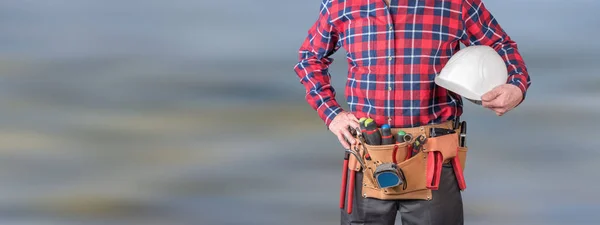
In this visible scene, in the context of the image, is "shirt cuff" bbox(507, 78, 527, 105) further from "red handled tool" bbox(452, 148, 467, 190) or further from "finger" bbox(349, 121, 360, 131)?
"finger" bbox(349, 121, 360, 131)

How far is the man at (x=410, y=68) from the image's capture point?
2020mm

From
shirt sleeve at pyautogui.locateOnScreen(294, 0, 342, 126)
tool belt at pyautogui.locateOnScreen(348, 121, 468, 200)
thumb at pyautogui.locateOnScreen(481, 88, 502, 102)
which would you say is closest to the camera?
thumb at pyautogui.locateOnScreen(481, 88, 502, 102)

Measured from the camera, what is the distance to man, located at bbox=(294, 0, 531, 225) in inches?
79.5

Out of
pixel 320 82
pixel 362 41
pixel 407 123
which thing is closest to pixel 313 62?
pixel 320 82

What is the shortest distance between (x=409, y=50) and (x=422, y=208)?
1.41ft

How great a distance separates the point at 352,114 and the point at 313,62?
8.9 inches

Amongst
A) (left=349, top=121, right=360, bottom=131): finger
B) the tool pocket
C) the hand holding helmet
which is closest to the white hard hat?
the hand holding helmet

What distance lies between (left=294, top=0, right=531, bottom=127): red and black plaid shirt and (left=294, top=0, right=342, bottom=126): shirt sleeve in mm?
58

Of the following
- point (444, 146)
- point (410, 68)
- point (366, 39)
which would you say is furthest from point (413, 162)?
point (366, 39)

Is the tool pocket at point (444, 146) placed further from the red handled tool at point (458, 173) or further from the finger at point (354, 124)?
the finger at point (354, 124)

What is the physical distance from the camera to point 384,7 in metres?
2.03

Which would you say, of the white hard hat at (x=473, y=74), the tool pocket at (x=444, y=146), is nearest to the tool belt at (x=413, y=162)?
the tool pocket at (x=444, y=146)

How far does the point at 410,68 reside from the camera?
2023 mm

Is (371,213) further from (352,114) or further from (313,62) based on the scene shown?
(313,62)
